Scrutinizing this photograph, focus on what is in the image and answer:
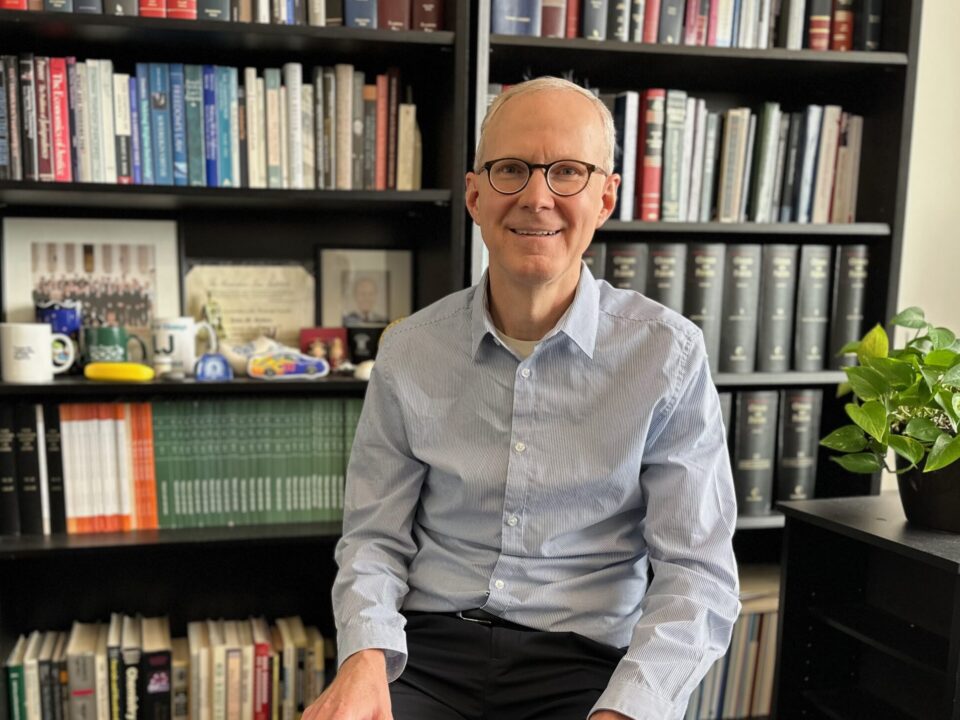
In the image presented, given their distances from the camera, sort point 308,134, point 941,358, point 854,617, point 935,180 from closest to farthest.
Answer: point 941,358
point 854,617
point 308,134
point 935,180

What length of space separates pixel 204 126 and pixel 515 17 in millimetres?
659

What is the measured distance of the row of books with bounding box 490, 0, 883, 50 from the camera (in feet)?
5.47

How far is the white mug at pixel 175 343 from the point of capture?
1698 mm

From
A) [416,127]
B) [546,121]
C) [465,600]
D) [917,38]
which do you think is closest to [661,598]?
[465,600]

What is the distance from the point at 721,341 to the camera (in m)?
1.83

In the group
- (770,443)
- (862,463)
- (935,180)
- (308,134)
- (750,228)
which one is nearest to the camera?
(862,463)

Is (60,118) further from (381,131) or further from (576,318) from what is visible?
(576,318)

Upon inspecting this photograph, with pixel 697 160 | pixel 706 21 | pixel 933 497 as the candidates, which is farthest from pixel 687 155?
pixel 933 497

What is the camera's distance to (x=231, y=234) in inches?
73.7

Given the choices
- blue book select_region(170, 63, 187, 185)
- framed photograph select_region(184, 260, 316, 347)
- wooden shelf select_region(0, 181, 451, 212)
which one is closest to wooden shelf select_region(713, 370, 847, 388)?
wooden shelf select_region(0, 181, 451, 212)

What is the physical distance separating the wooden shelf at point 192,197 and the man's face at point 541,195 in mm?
480

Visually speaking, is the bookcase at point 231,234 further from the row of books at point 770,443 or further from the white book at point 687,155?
the row of books at point 770,443

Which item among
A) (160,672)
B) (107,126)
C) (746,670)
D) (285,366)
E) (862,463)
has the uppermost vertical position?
(107,126)

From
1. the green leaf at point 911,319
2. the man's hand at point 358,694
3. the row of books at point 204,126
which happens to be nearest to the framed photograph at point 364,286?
the row of books at point 204,126
